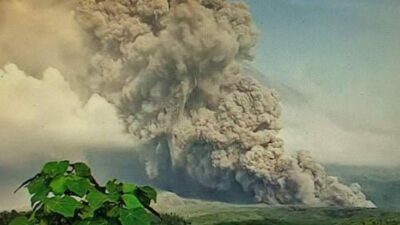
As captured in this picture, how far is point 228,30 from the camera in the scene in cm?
421

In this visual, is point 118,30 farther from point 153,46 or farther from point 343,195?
point 343,195

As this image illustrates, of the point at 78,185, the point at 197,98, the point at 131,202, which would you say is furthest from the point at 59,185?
the point at 197,98

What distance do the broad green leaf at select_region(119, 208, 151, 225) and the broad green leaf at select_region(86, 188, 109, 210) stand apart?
4cm

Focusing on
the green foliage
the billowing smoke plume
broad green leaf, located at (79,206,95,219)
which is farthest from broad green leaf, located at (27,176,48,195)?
the billowing smoke plume

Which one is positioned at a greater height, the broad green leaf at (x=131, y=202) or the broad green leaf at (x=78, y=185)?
the broad green leaf at (x=78, y=185)

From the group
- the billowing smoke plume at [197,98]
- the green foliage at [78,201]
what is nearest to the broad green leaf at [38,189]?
the green foliage at [78,201]

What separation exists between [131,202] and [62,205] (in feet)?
0.44

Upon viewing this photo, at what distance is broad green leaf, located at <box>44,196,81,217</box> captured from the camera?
1.77 m

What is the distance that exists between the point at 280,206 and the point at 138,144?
26.9 inches

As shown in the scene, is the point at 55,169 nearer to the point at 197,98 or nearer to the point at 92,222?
the point at 92,222

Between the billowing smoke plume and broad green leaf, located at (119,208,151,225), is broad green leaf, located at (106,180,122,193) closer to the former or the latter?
broad green leaf, located at (119,208,151,225)

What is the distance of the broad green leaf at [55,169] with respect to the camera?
186cm

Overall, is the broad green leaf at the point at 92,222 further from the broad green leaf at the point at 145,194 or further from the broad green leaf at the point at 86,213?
the broad green leaf at the point at 145,194

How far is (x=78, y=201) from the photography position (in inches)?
69.5
